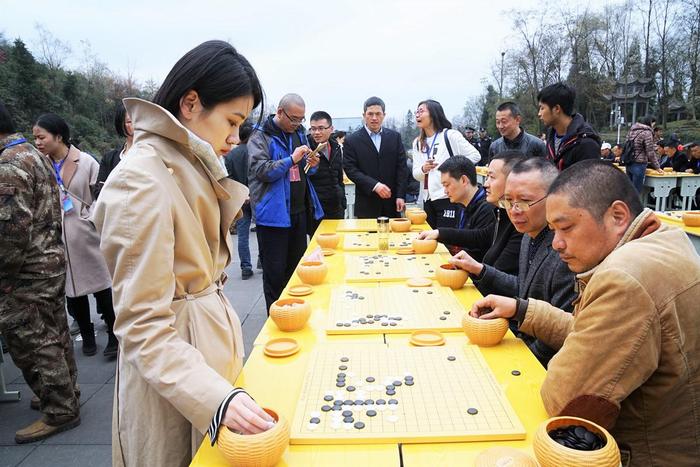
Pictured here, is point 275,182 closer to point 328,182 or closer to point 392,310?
point 328,182

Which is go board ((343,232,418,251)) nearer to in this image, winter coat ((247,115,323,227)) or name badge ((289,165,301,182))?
winter coat ((247,115,323,227))

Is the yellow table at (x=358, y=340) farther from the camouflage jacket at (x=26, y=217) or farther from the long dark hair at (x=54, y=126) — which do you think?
the long dark hair at (x=54, y=126)

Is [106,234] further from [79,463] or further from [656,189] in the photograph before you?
[656,189]

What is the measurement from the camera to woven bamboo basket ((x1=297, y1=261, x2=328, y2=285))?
2279 millimetres

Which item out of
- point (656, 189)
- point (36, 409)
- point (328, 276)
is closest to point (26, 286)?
point (36, 409)

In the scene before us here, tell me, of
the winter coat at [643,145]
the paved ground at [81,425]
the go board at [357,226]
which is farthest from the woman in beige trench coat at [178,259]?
the winter coat at [643,145]

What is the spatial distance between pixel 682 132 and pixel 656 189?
1897cm

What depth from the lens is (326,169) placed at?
492 centimetres

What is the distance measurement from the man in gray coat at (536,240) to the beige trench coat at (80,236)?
2.90 m

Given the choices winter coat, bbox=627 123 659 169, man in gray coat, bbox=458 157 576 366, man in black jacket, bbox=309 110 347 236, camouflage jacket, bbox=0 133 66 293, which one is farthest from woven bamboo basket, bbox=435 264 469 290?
winter coat, bbox=627 123 659 169

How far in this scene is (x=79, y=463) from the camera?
237 cm

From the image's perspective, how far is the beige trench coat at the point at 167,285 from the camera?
3.28 ft

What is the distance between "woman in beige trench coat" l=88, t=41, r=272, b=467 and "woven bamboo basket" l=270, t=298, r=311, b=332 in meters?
Answer: 0.29

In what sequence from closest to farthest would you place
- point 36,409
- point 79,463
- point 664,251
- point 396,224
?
point 664,251 → point 79,463 → point 36,409 → point 396,224
